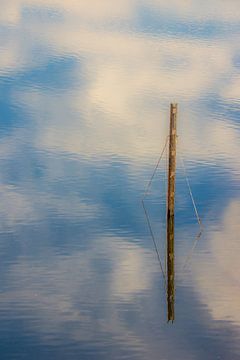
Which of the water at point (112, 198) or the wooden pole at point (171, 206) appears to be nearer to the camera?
the water at point (112, 198)

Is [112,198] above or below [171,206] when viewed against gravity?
below

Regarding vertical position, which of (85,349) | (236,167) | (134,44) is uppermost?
(134,44)

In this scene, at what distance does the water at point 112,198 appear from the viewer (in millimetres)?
15195

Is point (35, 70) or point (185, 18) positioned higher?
point (185, 18)

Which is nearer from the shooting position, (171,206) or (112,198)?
(171,206)

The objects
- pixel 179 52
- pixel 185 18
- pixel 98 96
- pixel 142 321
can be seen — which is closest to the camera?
pixel 142 321

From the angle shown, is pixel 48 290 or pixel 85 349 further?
pixel 48 290

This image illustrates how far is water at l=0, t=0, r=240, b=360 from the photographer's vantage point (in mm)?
15195

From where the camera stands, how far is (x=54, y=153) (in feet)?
87.4

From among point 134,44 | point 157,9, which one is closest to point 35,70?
point 134,44

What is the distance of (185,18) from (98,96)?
2370cm

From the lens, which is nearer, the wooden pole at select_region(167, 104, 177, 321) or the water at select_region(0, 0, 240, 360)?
the water at select_region(0, 0, 240, 360)

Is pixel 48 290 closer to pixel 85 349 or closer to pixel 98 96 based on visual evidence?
pixel 85 349

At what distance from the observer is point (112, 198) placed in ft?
73.7
